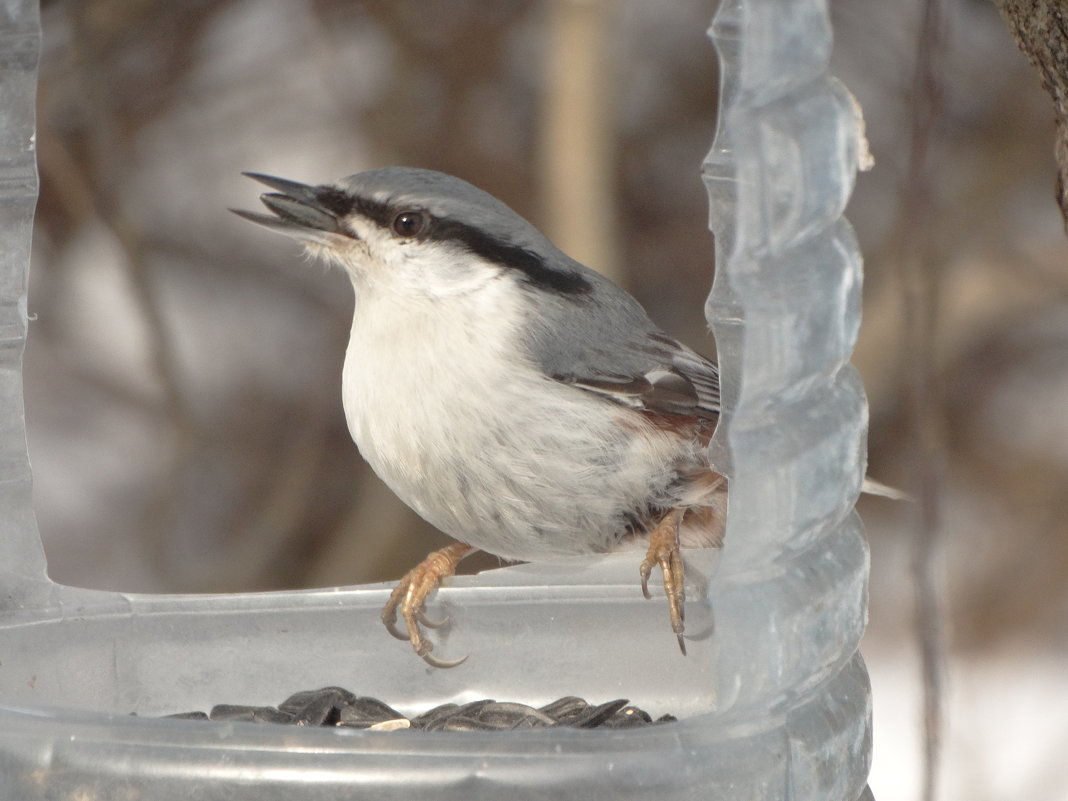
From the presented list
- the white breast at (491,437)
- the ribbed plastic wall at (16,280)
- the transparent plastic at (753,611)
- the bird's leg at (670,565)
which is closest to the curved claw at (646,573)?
the bird's leg at (670,565)

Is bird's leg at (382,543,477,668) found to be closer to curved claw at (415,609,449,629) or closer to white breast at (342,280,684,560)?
curved claw at (415,609,449,629)

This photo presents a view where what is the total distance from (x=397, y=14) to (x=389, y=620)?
316 cm

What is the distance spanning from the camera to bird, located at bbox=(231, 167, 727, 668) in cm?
219

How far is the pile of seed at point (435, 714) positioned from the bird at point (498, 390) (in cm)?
16

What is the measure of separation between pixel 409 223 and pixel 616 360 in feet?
1.39

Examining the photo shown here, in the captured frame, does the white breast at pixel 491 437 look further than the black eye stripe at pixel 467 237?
No

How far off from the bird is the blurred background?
1916 millimetres

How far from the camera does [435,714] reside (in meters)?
2.10

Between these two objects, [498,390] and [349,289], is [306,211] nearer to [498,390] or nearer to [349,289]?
[498,390]

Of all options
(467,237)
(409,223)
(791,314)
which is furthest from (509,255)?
(791,314)

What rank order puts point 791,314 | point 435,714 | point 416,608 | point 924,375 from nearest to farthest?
point 791,314 < point 435,714 < point 416,608 < point 924,375

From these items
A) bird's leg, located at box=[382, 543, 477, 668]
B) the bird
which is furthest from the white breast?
bird's leg, located at box=[382, 543, 477, 668]

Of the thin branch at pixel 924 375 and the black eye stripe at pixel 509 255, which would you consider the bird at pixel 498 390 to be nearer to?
the black eye stripe at pixel 509 255

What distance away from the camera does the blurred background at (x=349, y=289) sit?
4855 mm
